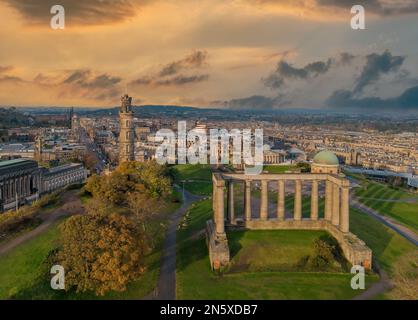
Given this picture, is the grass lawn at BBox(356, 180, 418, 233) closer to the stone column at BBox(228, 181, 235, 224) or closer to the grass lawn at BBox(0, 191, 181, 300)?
the stone column at BBox(228, 181, 235, 224)

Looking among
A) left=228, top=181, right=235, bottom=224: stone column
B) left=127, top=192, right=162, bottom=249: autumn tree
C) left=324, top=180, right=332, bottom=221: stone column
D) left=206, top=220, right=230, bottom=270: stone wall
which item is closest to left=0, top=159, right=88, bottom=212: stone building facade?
left=127, top=192, right=162, bottom=249: autumn tree

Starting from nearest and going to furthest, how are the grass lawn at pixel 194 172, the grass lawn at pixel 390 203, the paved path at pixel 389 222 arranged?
the paved path at pixel 389 222
the grass lawn at pixel 390 203
the grass lawn at pixel 194 172

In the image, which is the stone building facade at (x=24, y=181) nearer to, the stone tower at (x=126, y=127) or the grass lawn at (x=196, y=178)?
the stone tower at (x=126, y=127)

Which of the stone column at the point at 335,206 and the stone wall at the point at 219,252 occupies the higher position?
the stone column at the point at 335,206

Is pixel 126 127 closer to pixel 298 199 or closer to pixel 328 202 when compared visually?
pixel 298 199

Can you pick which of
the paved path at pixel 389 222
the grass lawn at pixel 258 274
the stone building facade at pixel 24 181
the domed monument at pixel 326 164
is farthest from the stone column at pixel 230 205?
the stone building facade at pixel 24 181

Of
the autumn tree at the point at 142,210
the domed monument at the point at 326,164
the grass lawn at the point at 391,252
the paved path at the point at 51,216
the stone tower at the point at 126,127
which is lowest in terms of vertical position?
the grass lawn at the point at 391,252

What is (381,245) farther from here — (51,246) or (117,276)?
(51,246)
